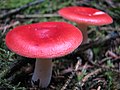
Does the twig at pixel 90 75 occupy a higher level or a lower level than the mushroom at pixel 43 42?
lower

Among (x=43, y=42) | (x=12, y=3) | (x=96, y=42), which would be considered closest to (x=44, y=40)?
(x=43, y=42)

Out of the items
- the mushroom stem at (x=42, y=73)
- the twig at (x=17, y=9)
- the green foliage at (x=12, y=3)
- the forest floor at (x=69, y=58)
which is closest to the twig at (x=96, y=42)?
the forest floor at (x=69, y=58)

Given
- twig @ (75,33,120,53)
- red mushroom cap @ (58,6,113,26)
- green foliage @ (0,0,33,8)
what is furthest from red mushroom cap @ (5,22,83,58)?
green foliage @ (0,0,33,8)

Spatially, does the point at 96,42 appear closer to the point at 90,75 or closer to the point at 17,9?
the point at 90,75

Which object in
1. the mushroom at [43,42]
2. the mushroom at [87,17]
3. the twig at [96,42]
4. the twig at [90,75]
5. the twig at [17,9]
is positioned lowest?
the twig at [90,75]

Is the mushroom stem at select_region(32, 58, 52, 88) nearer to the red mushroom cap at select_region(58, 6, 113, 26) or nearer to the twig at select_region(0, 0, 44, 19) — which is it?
the red mushroom cap at select_region(58, 6, 113, 26)

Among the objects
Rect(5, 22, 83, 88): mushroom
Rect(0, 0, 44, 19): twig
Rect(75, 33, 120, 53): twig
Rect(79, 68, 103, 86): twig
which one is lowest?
Rect(79, 68, 103, 86): twig

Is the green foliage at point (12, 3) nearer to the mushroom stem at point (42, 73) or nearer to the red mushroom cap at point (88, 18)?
the red mushroom cap at point (88, 18)
